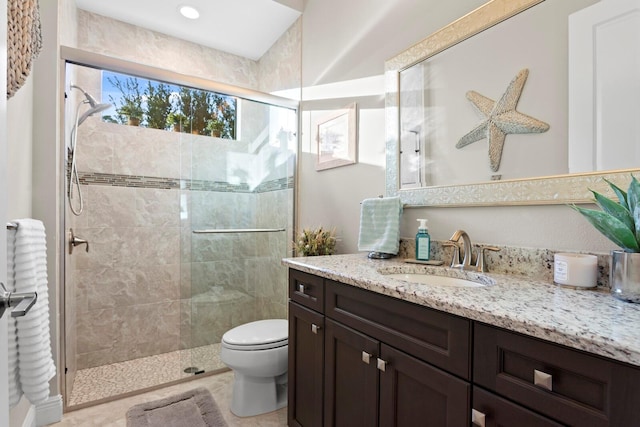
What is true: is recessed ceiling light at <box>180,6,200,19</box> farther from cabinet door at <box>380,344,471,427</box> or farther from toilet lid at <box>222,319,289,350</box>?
cabinet door at <box>380,344,471,427</box>

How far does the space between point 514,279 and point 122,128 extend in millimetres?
2809

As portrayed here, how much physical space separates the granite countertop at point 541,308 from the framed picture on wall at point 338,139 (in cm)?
99

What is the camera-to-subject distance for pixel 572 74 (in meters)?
1.03

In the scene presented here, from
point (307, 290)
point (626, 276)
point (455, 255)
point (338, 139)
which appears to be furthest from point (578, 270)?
point (338, 139)

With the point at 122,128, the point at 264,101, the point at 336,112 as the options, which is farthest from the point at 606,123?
the point at 122,128

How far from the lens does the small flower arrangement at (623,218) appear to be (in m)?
0.80

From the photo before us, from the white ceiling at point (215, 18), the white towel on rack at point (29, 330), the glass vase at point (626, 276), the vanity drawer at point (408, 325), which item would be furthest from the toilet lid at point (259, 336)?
the white ceiling at point (215, 18)

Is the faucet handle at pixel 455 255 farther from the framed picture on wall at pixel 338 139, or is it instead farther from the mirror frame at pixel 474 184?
the framed picture on wall at pixel 338 139

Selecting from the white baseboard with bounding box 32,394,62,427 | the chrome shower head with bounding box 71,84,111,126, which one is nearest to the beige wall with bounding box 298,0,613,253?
the chrome shower head with bounding box 71,84,111,126

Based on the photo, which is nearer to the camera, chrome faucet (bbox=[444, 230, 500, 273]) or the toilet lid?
chrome faucet (bbox=[444, 230, 500, 273])

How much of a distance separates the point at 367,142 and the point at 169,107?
165 centimetres

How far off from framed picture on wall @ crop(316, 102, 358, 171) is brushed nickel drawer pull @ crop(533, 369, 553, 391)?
4.78ft

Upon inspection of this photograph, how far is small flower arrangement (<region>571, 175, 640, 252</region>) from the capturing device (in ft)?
2.61

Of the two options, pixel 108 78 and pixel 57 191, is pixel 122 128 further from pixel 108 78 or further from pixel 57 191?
pixel 57 191
